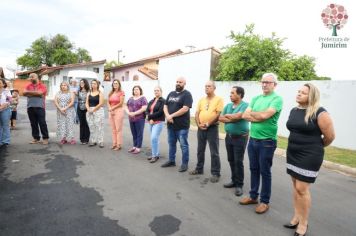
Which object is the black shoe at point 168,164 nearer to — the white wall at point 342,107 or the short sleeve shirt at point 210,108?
the short sleeve shirt at point 210,108

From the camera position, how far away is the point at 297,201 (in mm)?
3814

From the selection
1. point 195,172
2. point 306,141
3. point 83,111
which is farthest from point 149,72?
point 306,141

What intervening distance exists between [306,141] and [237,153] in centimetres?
154

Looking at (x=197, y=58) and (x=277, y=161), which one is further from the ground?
(x=197, y=58)

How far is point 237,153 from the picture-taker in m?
5.02

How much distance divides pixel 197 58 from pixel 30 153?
1319 cm

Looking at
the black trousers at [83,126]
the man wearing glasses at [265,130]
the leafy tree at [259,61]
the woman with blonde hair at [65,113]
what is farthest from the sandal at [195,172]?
the leafy tree at [259,61]

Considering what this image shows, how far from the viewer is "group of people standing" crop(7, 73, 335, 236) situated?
3623mm

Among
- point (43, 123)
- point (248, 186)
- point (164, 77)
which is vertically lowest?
point (248, 186)

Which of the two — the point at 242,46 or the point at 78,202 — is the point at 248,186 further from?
the point at 242,46

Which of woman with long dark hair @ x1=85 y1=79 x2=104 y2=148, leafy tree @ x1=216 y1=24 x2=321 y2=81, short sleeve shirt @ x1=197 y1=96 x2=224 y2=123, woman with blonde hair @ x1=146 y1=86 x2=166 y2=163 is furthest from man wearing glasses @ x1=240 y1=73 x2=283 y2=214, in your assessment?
leafy tree @ x1=216 y1=24 x2=321 y2=81

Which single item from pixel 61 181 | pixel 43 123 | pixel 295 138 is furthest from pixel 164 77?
pixel 295 138

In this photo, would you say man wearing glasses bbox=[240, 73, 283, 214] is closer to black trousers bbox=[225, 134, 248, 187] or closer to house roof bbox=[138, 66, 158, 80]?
black trousers bbox=[225, 134, 248, 187]

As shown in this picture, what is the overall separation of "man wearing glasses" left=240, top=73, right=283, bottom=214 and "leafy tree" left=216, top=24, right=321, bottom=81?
35.8 feet
